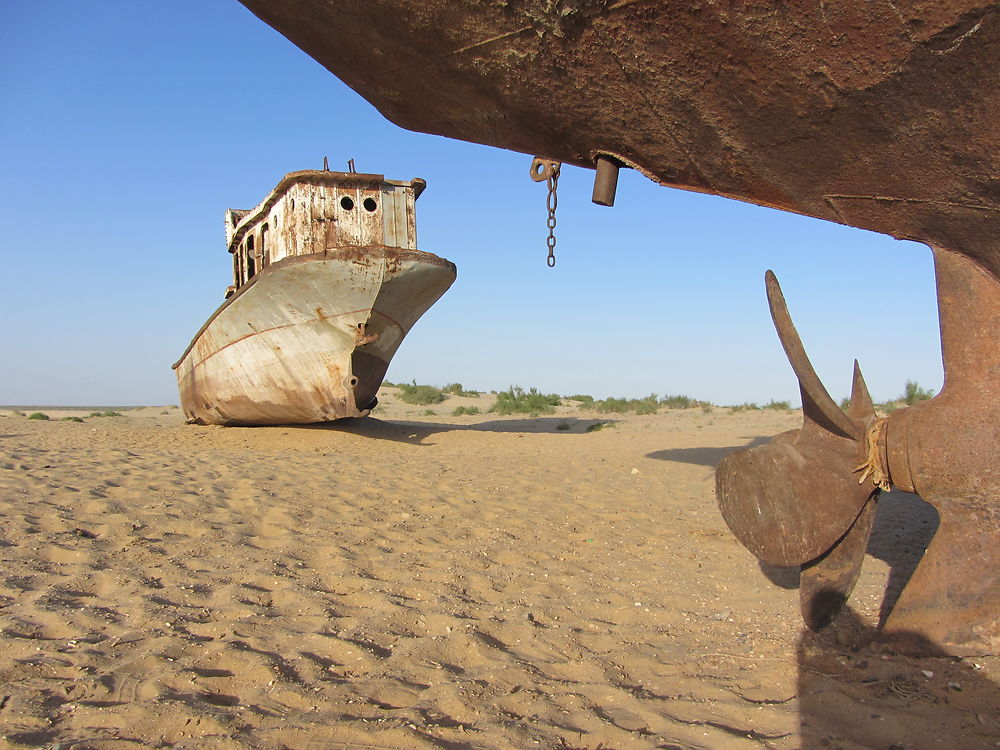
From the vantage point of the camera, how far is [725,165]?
2383mm

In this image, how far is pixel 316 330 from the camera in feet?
30.6

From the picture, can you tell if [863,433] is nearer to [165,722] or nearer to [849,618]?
[849,618]

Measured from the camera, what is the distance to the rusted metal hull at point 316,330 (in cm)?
883

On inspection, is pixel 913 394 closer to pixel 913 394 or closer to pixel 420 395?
pixel 913 394

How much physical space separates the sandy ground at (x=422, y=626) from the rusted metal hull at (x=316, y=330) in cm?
361

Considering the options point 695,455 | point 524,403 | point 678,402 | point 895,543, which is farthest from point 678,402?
point 895,543

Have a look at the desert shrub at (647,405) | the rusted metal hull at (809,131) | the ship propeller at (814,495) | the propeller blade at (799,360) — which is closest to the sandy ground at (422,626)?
the ship propeller at (814,495)

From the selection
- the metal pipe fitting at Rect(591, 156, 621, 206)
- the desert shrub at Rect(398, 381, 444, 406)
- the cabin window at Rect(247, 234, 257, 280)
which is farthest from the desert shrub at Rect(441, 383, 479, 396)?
the metal pipe fitting at Rect(591, 156, 621, 206)

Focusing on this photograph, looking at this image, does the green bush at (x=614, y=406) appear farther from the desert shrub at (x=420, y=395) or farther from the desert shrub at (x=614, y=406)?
the desert shrub at (x=420, y=395)

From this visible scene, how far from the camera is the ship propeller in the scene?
9.16 feet

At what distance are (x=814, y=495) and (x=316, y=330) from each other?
7625mm

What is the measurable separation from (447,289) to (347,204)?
1894mm

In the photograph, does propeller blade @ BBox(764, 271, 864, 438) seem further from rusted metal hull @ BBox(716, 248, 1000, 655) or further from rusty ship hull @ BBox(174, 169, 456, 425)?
rusty ship hull @ BBox(174, 169, 456, 425)

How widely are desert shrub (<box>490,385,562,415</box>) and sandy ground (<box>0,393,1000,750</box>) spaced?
14027 millimetres
